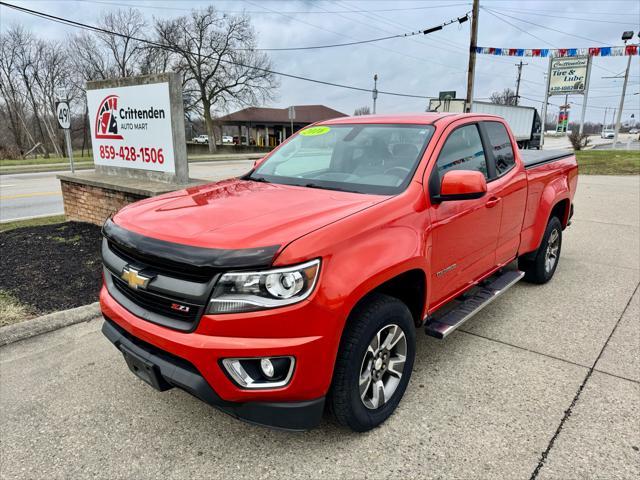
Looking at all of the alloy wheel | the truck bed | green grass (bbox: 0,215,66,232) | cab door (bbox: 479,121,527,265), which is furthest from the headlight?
green grass (bbox: 0,215,66,232)

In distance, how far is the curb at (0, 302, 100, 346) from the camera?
369 cm

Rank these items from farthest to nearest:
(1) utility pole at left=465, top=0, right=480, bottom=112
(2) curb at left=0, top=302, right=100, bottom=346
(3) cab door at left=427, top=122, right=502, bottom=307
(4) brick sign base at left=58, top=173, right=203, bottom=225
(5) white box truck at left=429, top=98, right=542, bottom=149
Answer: (5) white box truck at left=429, top=98, right=542, bottom=149, (1) utility pole at left=465, top=0, right=480, bottom=112, (4) brick sign base at left=58, top=173, right=203, bottom=225, (2) curb at left=0, top=302, right=100, bottom=346, (3) cab door at left=427, top=122, right=502, bottom=307

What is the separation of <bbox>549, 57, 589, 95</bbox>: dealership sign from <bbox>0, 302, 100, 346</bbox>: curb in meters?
30.4

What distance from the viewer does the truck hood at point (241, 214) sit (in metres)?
2.13

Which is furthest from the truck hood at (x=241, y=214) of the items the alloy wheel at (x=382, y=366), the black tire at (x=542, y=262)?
the black tire at (x=542, y=262)

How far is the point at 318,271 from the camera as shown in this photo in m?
2.07

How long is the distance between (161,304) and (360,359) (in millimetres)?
1050

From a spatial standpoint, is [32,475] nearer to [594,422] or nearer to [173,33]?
[594,422]

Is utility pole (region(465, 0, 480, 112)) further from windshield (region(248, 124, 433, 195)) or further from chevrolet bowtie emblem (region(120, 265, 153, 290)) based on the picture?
chevrolet bowtie emblem (region(120, 265, 153, 290))

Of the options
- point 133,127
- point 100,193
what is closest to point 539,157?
point 133,127

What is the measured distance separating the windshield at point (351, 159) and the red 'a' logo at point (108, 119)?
4.63m

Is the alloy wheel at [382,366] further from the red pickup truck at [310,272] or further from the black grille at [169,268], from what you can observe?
the black grille at [169,268]

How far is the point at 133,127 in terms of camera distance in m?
6.98

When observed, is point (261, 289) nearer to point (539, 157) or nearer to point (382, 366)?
point (382, 366)
